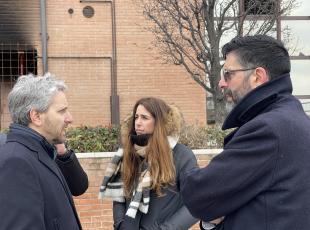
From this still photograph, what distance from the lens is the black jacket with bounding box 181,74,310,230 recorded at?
7.09 feet

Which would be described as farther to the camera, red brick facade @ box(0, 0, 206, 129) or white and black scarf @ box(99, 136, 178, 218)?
red brick facade @ box(0, 0, 206, 129)

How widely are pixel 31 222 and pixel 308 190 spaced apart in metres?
1.29

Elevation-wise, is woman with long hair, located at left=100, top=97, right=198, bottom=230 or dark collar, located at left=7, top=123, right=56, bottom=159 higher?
dark collar, located at left=7, top=123, right=56, bottom=159

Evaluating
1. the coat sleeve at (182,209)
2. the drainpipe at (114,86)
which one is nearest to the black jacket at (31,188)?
the coat sleeve at (182,209)

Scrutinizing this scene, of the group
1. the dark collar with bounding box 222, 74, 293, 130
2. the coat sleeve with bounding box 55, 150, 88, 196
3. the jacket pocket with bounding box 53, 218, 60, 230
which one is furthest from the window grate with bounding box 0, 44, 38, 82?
the dark collar with bounding box 222, 74, 293, 130

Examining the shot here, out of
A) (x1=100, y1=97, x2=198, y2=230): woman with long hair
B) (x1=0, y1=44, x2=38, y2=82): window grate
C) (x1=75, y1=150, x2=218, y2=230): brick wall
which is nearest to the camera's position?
(x1=100, y1=97, x2=198, y2=230): woman with long hair

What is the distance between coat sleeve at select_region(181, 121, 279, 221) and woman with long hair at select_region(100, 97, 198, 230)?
142cm

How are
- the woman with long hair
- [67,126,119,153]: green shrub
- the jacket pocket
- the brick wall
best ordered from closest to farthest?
1. the jacket pocket
2. the woman with long hair
3. the brick wall
4. [67,126,119,153]: green shrub

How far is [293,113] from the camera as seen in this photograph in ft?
7.47

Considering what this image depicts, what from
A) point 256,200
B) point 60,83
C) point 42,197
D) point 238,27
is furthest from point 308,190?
point 238,27

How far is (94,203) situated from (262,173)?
5.03 metres

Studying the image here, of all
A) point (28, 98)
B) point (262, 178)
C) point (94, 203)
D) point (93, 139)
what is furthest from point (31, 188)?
point (93, 139)

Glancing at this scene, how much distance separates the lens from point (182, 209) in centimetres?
373

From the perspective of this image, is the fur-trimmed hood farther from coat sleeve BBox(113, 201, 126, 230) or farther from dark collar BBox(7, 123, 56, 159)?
dark collar BBox(7, 123, 56, 159)
